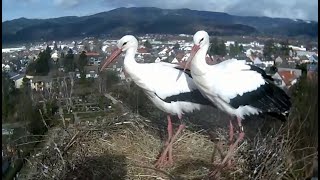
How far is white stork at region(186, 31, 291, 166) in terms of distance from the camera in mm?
2240

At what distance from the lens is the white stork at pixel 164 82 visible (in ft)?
8.07

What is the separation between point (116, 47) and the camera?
8.16ft

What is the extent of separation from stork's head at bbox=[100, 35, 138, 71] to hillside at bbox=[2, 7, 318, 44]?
0.04 m

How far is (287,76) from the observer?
204 cm

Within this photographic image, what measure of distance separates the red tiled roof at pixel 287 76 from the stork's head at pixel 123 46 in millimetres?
766

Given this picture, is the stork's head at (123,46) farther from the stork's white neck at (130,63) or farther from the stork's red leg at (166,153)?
the stork's red leg at (166,153)

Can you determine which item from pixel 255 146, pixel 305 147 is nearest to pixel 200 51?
pixel 255 146

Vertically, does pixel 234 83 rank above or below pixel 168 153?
above

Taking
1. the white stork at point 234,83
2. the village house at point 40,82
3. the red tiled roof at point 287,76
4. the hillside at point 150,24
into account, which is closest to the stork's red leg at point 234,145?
the white stork at point 234,83

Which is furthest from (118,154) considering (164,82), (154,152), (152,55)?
(152,55)

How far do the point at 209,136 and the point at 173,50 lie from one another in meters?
0.55

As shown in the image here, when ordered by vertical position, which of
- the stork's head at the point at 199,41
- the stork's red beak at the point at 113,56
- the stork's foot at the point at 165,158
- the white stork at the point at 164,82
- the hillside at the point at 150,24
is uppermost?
the hillside at the point at 150,24

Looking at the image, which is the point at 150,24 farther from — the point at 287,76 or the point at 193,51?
the point at 287,76

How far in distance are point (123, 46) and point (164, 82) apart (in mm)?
286
